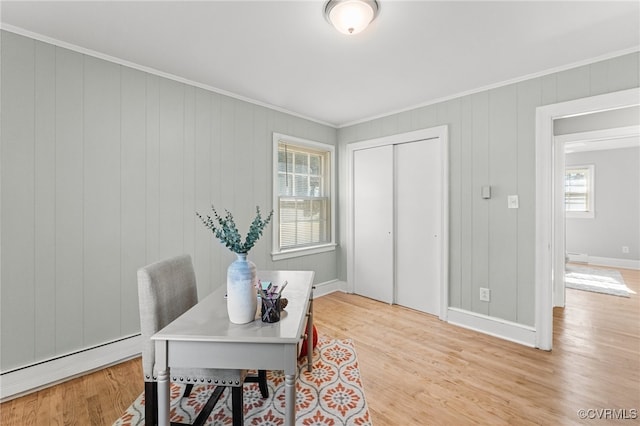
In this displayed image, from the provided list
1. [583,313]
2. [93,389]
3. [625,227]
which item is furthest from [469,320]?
[625,227]

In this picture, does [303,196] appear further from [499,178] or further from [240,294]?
[240,294]

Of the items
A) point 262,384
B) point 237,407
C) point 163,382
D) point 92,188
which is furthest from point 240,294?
point 92,188

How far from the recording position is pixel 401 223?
3859 millimetres

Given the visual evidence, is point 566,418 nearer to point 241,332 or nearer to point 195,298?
point 241,332

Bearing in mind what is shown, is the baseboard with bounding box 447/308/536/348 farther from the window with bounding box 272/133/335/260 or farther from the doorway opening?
the window with bounding box 272/133/335/260

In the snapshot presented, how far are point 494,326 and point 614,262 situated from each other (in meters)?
5.19

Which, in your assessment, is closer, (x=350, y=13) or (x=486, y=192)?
(x=350, y=13)

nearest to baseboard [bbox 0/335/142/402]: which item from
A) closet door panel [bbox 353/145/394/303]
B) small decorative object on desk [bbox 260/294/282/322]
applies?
small decorative object on desk [bbox 260/294/282/322]

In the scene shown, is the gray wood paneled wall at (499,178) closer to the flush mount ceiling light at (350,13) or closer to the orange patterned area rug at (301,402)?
the orange patterned area rug at (301,402)

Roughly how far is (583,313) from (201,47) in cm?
487

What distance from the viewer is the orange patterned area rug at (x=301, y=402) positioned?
5.88 ft

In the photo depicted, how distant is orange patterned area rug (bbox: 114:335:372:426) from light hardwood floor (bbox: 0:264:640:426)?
100mm

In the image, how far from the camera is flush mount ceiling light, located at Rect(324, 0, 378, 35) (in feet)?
5.60

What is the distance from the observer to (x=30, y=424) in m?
1.77
